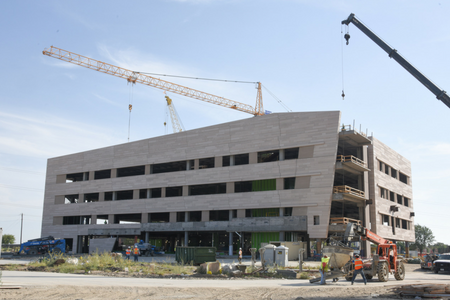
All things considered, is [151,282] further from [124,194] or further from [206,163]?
[124,194]

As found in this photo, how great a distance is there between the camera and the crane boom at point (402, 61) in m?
33.1

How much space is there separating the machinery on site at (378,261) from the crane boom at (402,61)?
15.1m

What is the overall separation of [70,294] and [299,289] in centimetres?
1010

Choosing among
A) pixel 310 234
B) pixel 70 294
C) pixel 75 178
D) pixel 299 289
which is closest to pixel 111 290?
pixel 70 294

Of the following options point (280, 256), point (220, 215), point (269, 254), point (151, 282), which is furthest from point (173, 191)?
point (151, 282)

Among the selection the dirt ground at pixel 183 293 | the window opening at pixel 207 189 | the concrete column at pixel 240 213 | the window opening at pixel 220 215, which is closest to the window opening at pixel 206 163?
the window opening at pixel 207 189

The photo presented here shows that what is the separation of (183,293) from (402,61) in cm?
2946

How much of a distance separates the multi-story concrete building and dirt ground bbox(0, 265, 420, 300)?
30140mm

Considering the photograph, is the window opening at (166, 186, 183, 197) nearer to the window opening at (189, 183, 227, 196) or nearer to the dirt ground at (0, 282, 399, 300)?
the window opening at (189, 183, 227, 196)

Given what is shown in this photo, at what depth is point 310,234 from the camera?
4791 centimetres

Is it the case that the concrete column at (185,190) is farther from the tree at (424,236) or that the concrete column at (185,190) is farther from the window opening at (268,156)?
the tree at (424,236)

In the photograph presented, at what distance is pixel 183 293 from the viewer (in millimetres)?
16828

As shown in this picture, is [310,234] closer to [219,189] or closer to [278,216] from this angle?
[278,216]

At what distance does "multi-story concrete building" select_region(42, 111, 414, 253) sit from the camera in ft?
160
